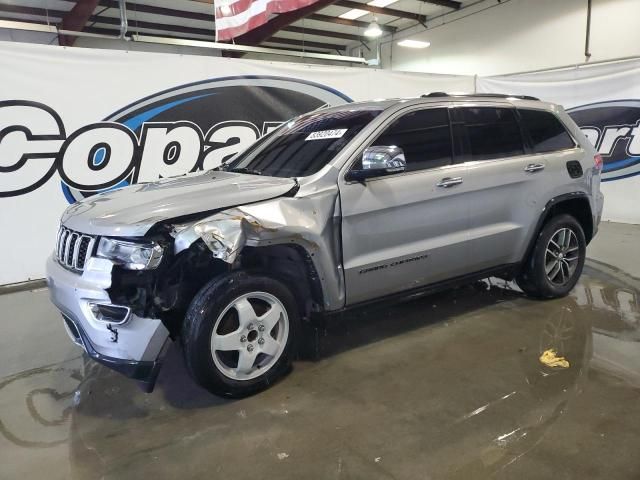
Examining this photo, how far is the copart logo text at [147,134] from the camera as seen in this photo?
5.18 metres

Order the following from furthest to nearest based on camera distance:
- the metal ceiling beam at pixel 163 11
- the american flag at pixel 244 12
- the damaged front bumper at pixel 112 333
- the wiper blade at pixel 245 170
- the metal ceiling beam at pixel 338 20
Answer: the metal ceiling beam at pixel 338 20 → the metal ceiling beam at pixel 163 11 → the american flag at pixel 244 12 → the wiper blade at pixel 245 170 → the damaged front bumper at pixel 112 333

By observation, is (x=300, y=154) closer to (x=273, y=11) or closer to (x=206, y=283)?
(x=206, y=283)

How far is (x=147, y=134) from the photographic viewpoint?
5.87m

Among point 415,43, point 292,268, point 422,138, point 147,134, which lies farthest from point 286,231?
point 415,43

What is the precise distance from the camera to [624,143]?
7.54 meters

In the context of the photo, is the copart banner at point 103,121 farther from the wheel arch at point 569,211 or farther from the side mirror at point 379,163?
the wheel arch at point 569,211

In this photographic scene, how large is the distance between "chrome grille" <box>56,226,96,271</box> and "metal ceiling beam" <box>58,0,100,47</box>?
27.8 feet

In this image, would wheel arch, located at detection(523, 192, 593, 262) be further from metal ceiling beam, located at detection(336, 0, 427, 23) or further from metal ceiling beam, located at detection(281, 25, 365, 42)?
metal ceiling beam, located at detection(281, 25, 365, 42)

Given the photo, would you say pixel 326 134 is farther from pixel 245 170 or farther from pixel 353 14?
pixel 353 14

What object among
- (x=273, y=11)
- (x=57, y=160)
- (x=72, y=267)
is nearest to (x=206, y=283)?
(x=72, y=267)

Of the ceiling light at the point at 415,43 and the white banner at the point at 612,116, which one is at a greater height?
the ceiling light at the point at 415,43

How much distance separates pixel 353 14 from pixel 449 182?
10.7 metres

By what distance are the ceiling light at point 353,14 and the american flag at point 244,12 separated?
21.6 ft

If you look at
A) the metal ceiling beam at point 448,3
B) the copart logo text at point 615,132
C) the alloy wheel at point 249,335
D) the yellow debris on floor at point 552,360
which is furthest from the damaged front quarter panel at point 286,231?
the metal ceiling beam at point 448,3
